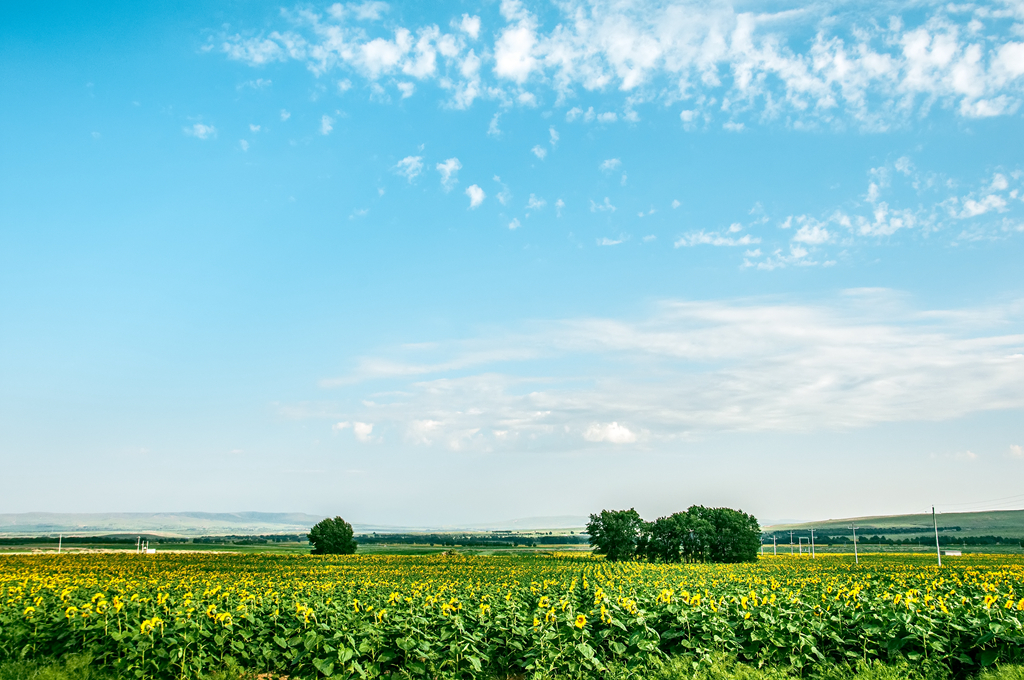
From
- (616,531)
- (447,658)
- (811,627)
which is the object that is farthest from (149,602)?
(616,531)

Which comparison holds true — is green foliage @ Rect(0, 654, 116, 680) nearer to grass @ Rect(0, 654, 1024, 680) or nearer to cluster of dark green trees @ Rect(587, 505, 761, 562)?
grass @ Rect(0, 654, 1024, 680)

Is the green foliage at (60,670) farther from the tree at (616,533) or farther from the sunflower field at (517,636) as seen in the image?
the tree at (616,533)

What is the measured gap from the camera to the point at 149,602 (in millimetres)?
14773

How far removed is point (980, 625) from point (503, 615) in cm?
881

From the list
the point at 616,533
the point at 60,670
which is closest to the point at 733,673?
the point at 60,670

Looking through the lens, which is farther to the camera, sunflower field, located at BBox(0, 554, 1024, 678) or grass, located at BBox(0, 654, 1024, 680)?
sunflower field, located at BBox(0, 554, 1024, 678)

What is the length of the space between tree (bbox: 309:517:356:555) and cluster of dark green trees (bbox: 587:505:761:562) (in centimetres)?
4159

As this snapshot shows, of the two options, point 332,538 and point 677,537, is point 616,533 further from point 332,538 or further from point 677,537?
point 332,538

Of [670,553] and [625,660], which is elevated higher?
[625,660]

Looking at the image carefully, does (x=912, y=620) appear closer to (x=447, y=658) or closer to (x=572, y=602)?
(x=572, y=602)

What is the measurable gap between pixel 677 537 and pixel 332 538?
58.1 m

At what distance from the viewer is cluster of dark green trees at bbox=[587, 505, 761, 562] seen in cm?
10662

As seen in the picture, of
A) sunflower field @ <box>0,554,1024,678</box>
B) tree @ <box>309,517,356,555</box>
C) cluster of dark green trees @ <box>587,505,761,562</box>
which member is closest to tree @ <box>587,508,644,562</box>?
cluster of dark green trees @ <box>587,505,761,562</box>

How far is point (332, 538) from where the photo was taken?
11194cm
